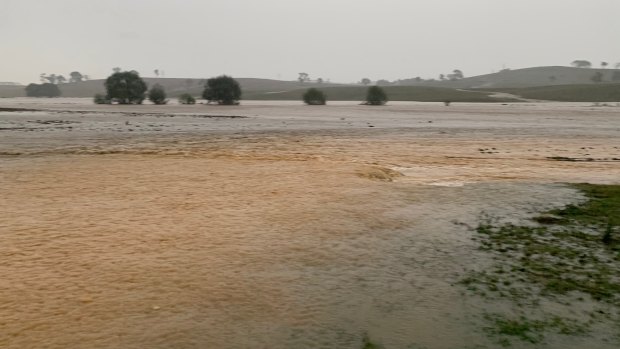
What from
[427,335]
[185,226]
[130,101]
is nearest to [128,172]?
[185,226]

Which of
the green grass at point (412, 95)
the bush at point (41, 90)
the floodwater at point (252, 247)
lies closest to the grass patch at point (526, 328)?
the floodwater at point (252, 247)

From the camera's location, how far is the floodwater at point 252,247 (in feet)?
21.7

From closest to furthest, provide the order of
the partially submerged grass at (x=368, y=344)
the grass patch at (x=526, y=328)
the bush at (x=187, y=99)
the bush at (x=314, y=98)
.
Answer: the partially submerged grass at (x=368, y=344), the grass patch at (x=526, y=328), the bush at (x=187, y=99), the bush at (x=314, y=98)

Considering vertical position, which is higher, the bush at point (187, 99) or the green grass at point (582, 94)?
the green grass at point (582, 94)

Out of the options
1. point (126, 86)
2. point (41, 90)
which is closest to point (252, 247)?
point (126, 86)

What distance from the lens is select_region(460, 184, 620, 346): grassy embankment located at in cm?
693

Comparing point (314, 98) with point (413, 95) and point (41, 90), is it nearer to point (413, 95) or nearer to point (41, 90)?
point (413, 95)

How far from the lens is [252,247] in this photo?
10.0 metres

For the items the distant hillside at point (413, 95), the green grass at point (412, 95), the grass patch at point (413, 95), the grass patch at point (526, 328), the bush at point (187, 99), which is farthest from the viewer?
the distant hillside at point (413, 95)

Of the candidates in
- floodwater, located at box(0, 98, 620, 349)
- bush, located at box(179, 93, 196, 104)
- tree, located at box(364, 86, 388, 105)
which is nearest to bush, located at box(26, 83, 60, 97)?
bush, located at box(179, 93, 196, 104)

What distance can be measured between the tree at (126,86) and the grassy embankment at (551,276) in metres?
99.9

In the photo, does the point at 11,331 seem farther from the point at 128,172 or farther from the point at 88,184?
the point at 128,172

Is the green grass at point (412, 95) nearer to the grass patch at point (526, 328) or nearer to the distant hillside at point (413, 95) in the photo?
the distant hillside at point (413, 95)

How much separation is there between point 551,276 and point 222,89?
9568cm
